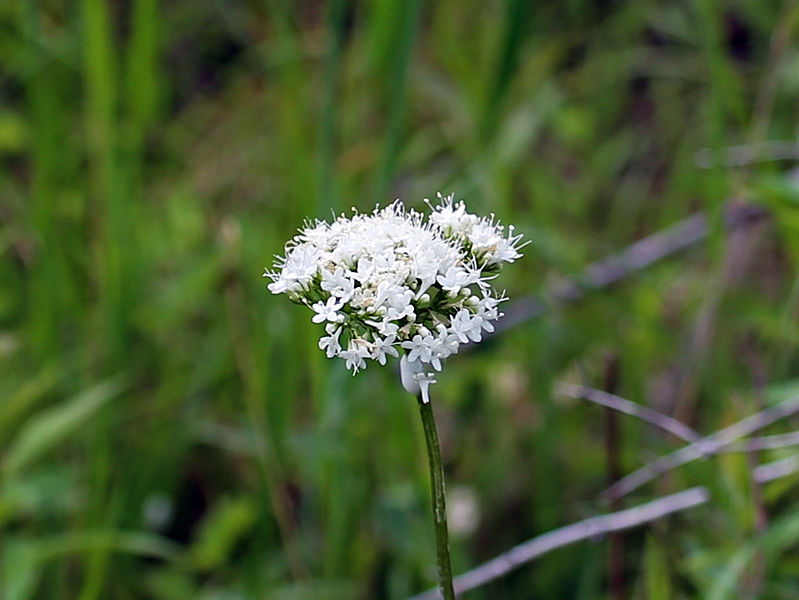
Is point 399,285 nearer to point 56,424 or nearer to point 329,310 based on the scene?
point 329,310

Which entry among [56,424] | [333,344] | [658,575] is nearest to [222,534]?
[56,424]

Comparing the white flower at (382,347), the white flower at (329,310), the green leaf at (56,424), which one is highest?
the green leaf at (56,424)

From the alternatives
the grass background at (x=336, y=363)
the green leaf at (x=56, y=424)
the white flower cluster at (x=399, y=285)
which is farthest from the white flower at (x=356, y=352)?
the green leaf at (x=56, y=424)

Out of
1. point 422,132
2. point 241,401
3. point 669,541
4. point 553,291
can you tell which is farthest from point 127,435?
point 422,132

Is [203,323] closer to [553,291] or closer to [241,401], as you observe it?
[241,401]

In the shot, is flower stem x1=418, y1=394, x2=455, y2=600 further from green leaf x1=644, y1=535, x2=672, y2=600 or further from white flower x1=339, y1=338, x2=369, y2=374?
green leaf x1=644, y1=535, x2=672, y2=600

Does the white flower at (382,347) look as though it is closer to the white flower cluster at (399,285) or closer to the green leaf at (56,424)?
the white flower cluster at (399,285)
